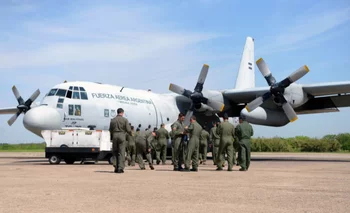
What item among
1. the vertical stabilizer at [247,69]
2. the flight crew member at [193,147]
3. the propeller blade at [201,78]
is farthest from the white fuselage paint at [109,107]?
the vertical stabilizer at [247,69]

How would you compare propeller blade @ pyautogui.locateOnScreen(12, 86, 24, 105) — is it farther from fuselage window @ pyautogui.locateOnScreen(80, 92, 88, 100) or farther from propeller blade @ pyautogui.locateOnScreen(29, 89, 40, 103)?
fuselage window @ pyautogui.locateOnScreen(80, 92, 88, 100)

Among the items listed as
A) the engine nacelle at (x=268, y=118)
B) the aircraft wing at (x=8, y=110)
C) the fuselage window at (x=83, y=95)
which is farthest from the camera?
the aircraft wing at (x=8, y=110)

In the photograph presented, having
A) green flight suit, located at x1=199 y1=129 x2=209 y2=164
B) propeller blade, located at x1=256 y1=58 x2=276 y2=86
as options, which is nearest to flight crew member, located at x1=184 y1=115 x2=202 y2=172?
green flight suit, located at x1=199 y1=129 x2=209 y2=164

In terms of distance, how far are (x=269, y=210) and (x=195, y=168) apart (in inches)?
328

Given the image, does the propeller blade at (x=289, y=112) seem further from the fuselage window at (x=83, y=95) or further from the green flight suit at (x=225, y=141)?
the fuselage window at (x=83, y=95)

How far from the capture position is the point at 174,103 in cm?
2791

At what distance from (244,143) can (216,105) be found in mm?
10705

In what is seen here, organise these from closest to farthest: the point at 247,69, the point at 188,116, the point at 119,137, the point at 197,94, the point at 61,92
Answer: the point at 119,137 → the point at 61,92 → the point at 197,94 → the point at 188,116 → the point at 247,69

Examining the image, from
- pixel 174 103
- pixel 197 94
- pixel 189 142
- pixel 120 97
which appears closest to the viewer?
pixel 189 142

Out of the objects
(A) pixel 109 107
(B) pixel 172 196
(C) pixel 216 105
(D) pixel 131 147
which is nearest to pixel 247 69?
(C) pixel 216 105

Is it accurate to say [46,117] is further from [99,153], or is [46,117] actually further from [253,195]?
[253,195]

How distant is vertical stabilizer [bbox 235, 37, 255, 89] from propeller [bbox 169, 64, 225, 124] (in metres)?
6.18

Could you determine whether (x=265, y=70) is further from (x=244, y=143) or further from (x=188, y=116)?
(x=244, y=143)

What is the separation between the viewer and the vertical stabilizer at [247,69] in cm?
3250
